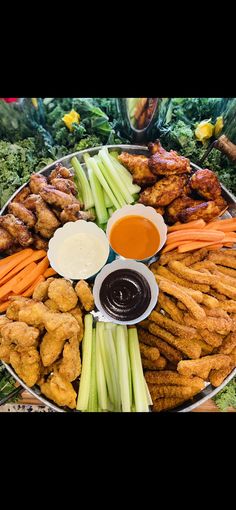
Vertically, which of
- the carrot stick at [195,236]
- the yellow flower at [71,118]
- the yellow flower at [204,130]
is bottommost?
the carrot stick at [195,236]

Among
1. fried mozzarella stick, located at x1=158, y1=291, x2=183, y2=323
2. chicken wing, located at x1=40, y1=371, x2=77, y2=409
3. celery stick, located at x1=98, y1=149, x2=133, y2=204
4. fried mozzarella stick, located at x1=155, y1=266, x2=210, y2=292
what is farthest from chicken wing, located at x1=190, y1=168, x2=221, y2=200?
chicken wing, located at x1=40, y1=371, x2=77, y2=409

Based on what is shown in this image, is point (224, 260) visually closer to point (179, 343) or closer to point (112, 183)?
point (179, 343)

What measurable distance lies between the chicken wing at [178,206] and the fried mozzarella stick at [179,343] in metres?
1.10

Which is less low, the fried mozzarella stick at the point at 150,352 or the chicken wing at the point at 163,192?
the chicken wing at the point at 163,192

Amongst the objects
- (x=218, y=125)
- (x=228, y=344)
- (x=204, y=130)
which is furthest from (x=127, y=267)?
(x=218, y=125)

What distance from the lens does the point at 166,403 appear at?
369 cm

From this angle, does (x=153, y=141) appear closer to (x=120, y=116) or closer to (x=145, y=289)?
(x=120, y=116)

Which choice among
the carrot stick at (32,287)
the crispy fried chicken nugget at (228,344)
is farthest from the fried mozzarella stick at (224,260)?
the carrot stick at (32,287)

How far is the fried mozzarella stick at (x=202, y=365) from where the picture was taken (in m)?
3.64

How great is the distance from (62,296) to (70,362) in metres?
0.55

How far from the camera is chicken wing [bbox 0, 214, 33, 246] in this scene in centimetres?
412

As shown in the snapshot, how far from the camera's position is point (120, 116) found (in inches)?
181

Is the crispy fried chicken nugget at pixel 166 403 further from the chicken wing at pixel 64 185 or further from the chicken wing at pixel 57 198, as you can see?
the chicken wing at pixel 64 185

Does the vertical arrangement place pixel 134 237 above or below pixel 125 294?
above
